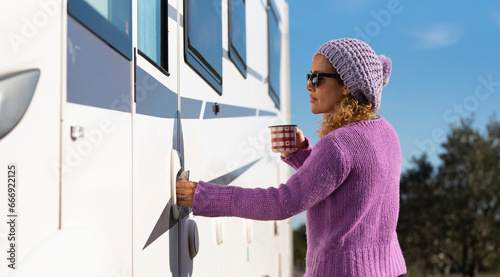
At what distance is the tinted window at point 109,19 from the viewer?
3.68 feet

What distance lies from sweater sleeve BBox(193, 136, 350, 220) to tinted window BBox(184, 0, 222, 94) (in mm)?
536

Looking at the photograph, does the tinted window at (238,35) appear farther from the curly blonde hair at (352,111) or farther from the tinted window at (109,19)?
the tinted window at (109,19)

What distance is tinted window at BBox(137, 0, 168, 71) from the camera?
1536 mm

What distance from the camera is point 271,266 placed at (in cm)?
464

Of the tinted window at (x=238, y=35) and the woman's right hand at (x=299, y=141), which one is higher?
the tinted window at (x=238, y=35)

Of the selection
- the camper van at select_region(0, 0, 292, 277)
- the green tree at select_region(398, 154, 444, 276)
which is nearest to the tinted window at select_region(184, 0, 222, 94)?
the camper van at select_region(0, 0, 292, 277)

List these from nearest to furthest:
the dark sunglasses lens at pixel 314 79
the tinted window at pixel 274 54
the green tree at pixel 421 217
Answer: the dark sunglasses lens at pixel 314 79 < the tinted window at pixel 274 54 < the green tree at pixel 421 217

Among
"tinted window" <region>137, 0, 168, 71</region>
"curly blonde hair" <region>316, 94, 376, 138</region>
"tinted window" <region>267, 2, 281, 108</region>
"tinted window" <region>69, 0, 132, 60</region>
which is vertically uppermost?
"tinted window" <region>267, 2, 281, 108</region>

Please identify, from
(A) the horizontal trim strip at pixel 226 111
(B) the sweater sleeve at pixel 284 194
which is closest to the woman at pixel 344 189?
(B) the sweater sleeve at pixel 284 194

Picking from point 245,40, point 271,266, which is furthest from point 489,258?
point 245,40

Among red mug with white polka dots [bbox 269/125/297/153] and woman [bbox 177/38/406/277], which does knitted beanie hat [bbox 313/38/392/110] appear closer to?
woman [bbox 177/38/406/277]

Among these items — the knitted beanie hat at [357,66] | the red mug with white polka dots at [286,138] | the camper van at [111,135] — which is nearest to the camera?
the camper van at [111,135]

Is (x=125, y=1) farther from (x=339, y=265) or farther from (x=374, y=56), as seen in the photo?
(x=339, y=265)

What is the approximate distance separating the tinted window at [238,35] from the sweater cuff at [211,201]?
1.23 m
